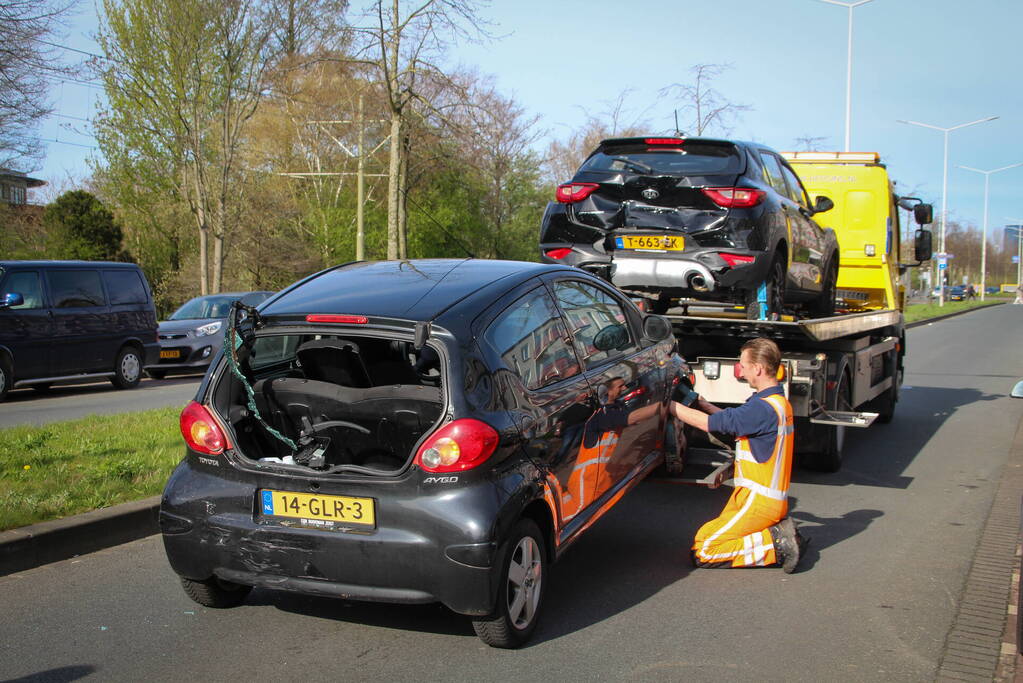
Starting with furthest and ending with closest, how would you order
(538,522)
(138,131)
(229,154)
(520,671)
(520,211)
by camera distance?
(520,211) < (138,131) < (229,154) < (538,522) < (520,671)

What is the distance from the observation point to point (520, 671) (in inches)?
163

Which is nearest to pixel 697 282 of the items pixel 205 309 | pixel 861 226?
pixel 861 226

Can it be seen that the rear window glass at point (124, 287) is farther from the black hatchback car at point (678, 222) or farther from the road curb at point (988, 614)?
the road curb at point (988, 614)

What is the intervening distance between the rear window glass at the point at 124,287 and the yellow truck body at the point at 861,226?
10613 mm

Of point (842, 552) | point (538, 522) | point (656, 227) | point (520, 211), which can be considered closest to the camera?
point (538, 522)

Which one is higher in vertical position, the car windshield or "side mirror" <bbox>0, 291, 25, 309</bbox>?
"side mirror" <bbox>0, 291, 25, 309</bbox>

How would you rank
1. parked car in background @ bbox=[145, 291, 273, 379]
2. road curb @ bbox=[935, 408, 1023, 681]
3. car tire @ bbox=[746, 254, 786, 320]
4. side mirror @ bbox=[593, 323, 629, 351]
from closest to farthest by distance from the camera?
road curb @ bbox=[935, 408, 1023, 681] → side mirror @ bbox=[593, 323, 629, 351] → car tire @ bbox=[746, 254, 786, 320] → parked car in background @ bbox=[145, 291, 273, 379]

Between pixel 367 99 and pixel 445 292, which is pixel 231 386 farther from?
pixel 367 99

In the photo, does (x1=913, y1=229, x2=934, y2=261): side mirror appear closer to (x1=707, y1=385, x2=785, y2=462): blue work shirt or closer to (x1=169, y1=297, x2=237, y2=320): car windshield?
(x1=707, y1=385, x2=785, y2=462): blue work shirt

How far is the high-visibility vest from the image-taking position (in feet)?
18.6

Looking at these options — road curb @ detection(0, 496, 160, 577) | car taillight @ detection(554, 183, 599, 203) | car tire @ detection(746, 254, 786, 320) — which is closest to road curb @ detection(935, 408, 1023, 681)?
car tire @ detection(746, 254, 786, 320)

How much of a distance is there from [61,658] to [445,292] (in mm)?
2295

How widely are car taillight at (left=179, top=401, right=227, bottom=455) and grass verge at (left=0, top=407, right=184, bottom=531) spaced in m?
1.76

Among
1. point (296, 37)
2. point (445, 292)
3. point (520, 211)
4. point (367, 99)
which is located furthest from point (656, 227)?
point (520, 211)
